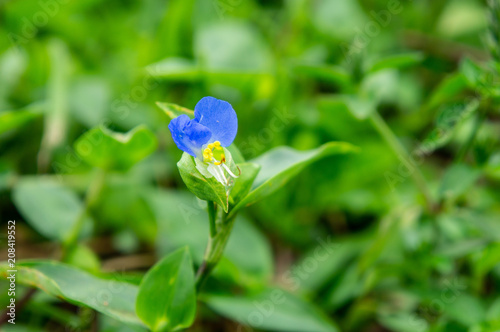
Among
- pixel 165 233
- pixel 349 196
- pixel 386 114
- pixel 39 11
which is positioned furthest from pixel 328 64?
pixel 39 11

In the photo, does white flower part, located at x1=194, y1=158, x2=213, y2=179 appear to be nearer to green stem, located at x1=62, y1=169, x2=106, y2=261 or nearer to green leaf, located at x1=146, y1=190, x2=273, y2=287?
green leaf, located at x1=146, y1=190, x2=273, y2=287

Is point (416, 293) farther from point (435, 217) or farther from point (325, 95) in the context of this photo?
point (325, 95)

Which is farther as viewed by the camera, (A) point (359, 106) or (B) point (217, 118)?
(A) point (359, 106)

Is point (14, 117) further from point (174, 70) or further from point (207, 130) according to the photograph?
point (207, 130)

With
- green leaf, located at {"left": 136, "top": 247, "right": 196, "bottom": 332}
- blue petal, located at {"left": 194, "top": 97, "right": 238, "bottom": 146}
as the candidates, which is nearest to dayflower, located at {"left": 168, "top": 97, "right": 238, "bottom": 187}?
blue petal, located at {"left": 194, "top": 97, "right": 238, "bottom": 146}

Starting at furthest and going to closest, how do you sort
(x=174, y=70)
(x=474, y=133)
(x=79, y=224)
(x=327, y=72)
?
(x=174, y=70) → (x=327, y=72) → (x=79, y=224) → (x=474, y=133)

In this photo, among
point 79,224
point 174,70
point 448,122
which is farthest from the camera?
point 174,70

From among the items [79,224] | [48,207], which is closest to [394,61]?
[79,224]

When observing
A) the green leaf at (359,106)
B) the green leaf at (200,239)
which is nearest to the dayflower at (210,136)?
the green leaf at (200,239)
